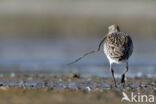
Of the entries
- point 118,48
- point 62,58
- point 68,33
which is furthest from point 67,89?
point 68,33

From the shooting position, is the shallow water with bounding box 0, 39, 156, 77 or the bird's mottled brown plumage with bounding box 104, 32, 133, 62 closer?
the bird's mottled brown plumage with bounding box 104, 32, 133, 62

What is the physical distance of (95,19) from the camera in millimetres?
33250

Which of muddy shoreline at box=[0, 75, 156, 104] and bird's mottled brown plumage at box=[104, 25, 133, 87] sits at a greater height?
bird's mottled brown plumage at box=[104, 25, 133, 87]

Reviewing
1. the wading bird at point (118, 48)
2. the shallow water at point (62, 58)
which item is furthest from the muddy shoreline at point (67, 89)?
the shallow water at point (62, 58)

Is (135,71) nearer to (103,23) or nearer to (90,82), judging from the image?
(90,82)

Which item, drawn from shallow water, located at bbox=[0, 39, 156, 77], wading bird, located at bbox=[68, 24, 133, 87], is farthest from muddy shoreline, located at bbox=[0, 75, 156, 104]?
shallow water, located at bbox=[0, 39, 156, 77]

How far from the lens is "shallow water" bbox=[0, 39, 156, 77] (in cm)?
1672

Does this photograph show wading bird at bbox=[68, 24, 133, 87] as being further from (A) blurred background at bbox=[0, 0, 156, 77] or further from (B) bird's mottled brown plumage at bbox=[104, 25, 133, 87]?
(A) blurred background at bbox=[0, 0, 156, 77]

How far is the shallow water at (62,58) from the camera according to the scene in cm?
1672

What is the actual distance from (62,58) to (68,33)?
9681 millimetres

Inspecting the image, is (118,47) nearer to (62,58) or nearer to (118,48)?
(118,48)

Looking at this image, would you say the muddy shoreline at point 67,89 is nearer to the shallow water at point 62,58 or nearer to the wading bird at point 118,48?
the wading bird at point 118,48

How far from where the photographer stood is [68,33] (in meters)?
29.9

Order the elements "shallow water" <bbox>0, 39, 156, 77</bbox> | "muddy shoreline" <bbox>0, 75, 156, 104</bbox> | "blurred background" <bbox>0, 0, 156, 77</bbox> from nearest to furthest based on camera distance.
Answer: "muddy shoreline" <bbox>0, 75, 156, 104</bbox>
"shallow water" <bbox>0, 39, 156, 77</bbox>
"blurred background" <bbox>0, 0, 156, 77</bbox>
